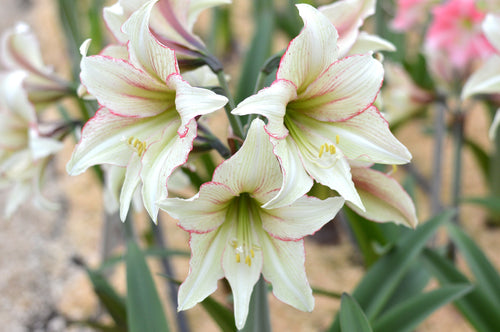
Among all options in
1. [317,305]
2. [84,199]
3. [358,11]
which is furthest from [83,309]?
[358,11]

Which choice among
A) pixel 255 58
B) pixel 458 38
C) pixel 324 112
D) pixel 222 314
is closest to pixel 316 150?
pixel 324 112

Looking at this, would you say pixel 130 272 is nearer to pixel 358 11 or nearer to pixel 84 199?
pixel 358 11

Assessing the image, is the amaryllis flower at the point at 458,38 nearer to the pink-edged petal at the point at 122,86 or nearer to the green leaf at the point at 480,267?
the green leaf at the point at 480,267

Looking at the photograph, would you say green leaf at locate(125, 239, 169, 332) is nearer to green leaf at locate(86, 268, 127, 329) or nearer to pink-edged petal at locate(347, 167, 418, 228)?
green leaf at locate(86, 268, 127, 329)

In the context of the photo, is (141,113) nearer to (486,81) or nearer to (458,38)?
(486,81)

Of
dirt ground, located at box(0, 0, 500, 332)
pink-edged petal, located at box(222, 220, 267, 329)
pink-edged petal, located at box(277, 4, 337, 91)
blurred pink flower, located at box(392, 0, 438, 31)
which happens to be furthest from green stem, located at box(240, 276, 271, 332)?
blurred pink flower, located at box(392, 0, 438, 31)
